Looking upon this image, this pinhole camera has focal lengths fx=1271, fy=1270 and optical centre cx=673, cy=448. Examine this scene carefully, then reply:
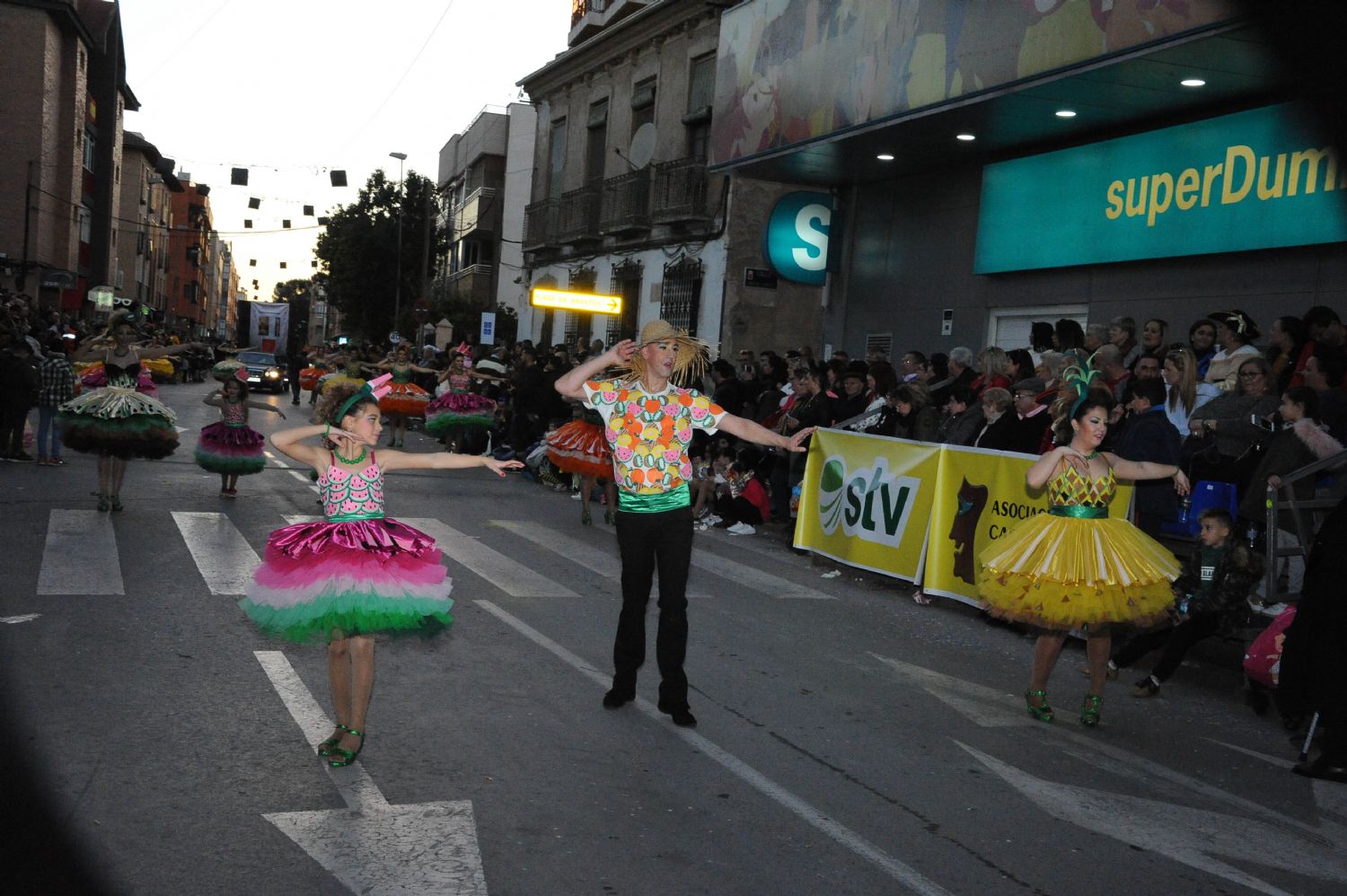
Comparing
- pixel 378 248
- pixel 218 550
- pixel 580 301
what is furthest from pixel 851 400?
pixel 378 248

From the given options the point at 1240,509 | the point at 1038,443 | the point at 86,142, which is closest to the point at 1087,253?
the point at 1038,443

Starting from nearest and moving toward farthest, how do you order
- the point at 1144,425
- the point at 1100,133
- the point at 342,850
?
the point at 342,850 → the point at 1144,425 → the point at 1100,133

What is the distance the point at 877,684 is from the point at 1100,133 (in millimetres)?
10957

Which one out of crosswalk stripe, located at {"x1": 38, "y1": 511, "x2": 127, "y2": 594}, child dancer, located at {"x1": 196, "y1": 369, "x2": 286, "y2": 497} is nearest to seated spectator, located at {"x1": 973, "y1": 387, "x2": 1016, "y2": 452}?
crosswalk stripe, located at {"x1": 38, "y1": 511, "x2": 127, "y2": 594}

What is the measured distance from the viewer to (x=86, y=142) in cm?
6050

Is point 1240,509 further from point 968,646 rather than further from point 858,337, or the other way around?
point 858,337

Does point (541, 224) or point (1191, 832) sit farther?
point (541, 224)

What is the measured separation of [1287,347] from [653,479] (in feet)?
24.4

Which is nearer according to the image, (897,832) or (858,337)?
(897,832)

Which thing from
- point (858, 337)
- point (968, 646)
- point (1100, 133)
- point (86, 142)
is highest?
point (86, 142)

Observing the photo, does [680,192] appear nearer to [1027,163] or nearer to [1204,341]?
[1027,163]

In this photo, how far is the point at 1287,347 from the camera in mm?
11547

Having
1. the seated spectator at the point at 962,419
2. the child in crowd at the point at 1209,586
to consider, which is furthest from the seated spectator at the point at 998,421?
the child in crowd at the point at 1209,586

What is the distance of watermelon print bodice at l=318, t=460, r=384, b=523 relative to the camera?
19.7ft
